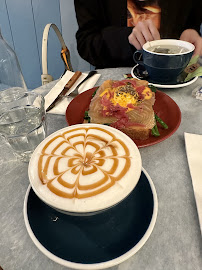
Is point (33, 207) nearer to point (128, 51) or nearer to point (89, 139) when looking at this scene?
point (89, 139)

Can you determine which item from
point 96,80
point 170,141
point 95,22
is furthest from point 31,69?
point 170,141

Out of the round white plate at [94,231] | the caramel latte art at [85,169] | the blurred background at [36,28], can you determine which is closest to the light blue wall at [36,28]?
the blurred background at [36,28]

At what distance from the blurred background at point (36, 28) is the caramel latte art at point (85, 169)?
205cm

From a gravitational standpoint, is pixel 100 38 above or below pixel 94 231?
above

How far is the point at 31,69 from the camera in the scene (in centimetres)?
271

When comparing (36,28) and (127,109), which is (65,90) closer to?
(127,109)

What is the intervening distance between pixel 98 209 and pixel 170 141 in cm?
43

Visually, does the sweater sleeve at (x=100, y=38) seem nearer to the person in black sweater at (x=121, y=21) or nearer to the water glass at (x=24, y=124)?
the person in black sweater at (x=121, y=21)

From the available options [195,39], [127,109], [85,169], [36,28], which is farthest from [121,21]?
[85,169]

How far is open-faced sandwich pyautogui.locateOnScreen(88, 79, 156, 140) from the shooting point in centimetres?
70

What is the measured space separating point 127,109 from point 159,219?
37 cm

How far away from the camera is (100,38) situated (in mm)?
1443

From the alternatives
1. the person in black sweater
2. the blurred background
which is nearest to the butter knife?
the person in black sweater

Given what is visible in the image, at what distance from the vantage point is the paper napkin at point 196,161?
20.8 inches
